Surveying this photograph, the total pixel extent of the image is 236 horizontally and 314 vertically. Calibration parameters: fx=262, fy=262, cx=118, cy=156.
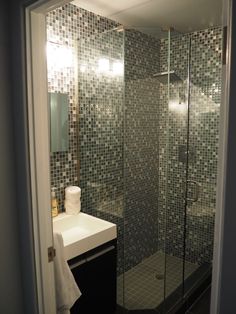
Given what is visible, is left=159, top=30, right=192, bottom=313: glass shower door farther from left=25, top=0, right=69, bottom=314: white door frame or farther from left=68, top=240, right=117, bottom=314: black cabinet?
left=25, top=0, right=69, bottom=314: white door frame

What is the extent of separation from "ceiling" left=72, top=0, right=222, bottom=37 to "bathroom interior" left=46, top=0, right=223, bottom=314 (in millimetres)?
10

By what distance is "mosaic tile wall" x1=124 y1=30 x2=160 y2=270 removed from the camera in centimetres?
259

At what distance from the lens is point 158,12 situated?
2.44 metres

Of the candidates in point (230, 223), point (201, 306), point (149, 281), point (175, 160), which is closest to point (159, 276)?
point (149, 281)

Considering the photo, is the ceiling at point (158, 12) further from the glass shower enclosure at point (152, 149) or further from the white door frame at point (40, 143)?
the white door frame at point (40, 143)

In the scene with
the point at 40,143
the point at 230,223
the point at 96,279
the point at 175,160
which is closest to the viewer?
the point at 230,223

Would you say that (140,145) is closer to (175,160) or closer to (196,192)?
(175,160)

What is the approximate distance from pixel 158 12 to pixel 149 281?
2.68 meters

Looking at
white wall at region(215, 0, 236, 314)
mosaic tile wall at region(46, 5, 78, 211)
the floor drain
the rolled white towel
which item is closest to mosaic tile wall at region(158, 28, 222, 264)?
the floor drain

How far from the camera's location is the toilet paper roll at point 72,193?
7.47 ft

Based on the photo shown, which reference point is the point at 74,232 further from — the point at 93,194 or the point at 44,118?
the point at 44,118

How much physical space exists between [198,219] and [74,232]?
1520mm

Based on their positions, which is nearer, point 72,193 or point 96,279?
point 96,279

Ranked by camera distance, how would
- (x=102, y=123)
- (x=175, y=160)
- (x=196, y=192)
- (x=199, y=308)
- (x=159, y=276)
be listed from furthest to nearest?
(x=175, y=160)
(x=196, y=192)
(x=159, y=276)
(x=102, y=123)
(x=199, y=308)
